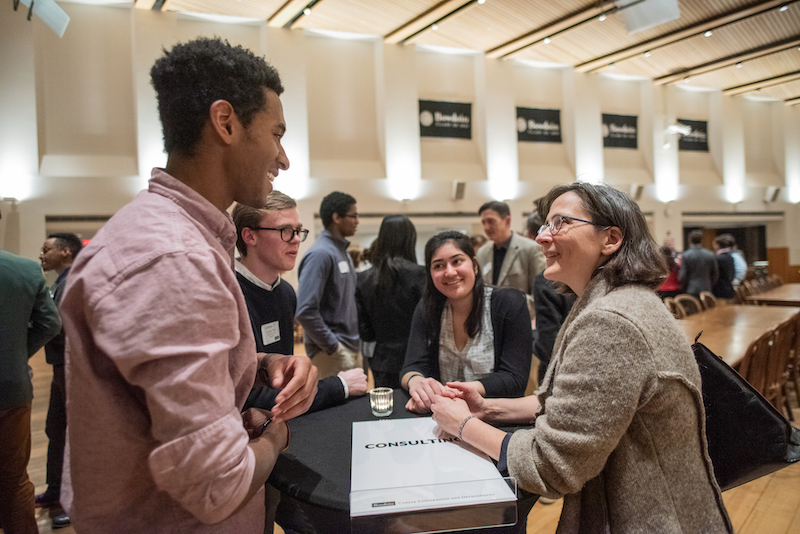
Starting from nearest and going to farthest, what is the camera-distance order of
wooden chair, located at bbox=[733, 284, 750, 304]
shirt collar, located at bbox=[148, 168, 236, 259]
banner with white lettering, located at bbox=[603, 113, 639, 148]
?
shirt collar, located at bbox=[148, 168, 236, 259]
wooden chair, located at bbox=[733, 284, 750, 304]
banner with white lettering, located at bbox=[603, 113, 639, 148]

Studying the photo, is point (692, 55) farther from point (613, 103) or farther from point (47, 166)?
point (47, 166)

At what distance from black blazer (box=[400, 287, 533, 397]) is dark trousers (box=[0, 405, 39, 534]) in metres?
1.88

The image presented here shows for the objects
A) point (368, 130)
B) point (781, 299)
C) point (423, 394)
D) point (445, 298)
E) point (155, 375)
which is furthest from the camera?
point (368, 130)

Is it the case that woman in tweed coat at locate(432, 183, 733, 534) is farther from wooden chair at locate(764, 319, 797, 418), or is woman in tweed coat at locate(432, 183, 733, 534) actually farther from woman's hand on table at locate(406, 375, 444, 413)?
wooden chair at locate(764, 319, 797, 418)

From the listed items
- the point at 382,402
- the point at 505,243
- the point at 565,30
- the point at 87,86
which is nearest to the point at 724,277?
the point at 505,243

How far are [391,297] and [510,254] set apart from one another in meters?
1.56

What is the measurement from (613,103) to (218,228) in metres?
13.0

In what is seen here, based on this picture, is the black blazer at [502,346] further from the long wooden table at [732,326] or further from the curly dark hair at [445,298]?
the long wooden table at [732,326]

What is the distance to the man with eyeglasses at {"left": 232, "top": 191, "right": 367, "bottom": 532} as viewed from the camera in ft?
5.81

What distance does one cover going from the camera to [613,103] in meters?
12.0

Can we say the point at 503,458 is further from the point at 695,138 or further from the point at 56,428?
the point at 695,138

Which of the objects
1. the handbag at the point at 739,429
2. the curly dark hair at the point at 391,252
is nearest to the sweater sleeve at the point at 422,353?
the curly dark hair at the point at 391,252

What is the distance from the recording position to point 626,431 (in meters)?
1.05

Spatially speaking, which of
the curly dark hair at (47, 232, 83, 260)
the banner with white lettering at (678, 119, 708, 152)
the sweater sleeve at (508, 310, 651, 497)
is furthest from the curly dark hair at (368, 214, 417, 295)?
the banner with white lettering at (678, 119, 708, 152)
